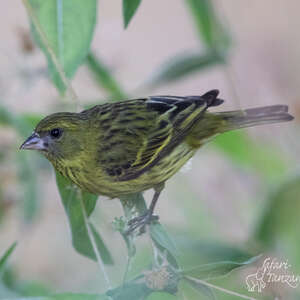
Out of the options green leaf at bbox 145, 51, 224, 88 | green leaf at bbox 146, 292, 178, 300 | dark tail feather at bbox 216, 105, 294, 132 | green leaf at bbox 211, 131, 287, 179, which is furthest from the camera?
green leaf at bbox 211, 131, 287, 179

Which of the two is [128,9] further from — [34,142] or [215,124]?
[215,124]

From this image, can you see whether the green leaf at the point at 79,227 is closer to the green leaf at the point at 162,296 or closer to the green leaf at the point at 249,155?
the green leaf at the point at 162,296

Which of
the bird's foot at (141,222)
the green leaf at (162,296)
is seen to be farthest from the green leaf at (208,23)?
the green leaf at (162,296)

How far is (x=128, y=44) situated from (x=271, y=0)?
2209 millimetres

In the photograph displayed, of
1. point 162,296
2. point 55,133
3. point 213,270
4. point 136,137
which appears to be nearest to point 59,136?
point 55,133

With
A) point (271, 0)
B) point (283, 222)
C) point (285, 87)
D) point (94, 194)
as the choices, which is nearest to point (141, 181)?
point (94, 194)

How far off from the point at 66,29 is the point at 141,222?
2.65 feet

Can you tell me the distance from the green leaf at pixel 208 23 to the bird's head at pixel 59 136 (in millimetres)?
853

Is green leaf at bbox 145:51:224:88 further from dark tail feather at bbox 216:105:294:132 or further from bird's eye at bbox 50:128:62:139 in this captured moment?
bird's eye at bbox 50:128:62:139

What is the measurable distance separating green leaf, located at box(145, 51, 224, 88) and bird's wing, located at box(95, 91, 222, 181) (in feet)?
1.30

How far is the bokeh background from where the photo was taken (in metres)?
3.85

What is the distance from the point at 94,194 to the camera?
3.15 m

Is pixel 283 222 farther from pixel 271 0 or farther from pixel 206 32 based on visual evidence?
pixel 271 0

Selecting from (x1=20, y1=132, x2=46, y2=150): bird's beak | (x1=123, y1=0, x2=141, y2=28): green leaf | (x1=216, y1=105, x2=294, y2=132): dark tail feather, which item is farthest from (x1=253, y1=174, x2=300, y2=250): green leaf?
(x1=123, y1=0, x2=141, y2=28): green leaf
